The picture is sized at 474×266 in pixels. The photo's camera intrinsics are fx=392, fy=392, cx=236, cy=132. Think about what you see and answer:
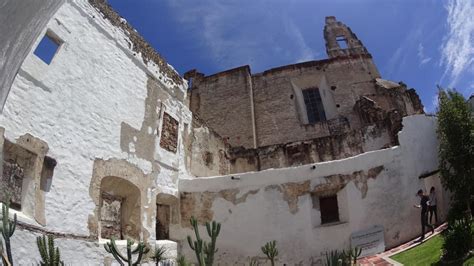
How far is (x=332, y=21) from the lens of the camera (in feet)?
103

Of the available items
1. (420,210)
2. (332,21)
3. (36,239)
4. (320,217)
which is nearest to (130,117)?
(36,239)

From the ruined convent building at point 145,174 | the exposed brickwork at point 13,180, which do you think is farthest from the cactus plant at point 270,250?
the exposed brickwork at point 13,180

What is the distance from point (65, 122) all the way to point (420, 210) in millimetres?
9123

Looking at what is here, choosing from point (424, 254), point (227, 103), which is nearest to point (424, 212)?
point (424, 254)

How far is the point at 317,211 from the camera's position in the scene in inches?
425

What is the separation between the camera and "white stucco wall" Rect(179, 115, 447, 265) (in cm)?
1037

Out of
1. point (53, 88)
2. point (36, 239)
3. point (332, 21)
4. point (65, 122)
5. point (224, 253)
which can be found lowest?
point (224, 253)

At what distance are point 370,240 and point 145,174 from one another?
6.18m

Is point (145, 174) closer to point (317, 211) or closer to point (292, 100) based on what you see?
point (317, 211)

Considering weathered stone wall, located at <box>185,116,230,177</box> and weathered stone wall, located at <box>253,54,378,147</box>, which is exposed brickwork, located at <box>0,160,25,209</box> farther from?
weathered stone wall, located at <box>253,54,378,147</box>

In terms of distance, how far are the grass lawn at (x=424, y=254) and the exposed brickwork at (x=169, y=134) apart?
6.91m

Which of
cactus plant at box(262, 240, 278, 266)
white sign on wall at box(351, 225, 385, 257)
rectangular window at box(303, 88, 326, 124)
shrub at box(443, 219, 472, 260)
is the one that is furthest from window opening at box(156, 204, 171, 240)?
rectangular window at box(303, 88, 326, 124)

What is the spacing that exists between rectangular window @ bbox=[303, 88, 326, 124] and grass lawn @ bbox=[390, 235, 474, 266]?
1424 cm

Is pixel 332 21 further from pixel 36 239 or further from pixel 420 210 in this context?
pixel 36 239
